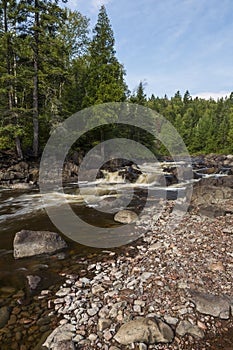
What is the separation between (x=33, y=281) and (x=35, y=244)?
1.43 m

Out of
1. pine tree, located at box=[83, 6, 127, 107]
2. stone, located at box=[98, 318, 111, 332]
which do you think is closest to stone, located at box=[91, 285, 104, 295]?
stone, located at box=[98, 318, 111, 332]

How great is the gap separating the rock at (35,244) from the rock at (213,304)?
3880mm

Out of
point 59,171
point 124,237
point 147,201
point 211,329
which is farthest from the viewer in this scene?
point 59,171

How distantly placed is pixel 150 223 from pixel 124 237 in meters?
1.60

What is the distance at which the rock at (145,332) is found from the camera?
9.77 ft

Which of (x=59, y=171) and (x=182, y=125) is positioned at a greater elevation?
(x=182, y=125)

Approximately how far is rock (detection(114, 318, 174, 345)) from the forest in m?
16.0

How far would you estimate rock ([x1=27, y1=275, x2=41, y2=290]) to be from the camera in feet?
14.6

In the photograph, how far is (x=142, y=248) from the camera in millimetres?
6047

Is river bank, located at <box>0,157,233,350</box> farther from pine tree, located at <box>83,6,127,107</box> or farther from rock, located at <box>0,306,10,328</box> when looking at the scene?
pine tree, located at <box>83,6,127,107</box>

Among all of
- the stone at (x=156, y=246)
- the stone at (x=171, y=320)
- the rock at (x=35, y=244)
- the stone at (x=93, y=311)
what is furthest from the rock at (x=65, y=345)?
the stone at (x=156, y=246)

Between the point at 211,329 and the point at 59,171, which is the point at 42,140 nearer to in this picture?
the point at 59,171

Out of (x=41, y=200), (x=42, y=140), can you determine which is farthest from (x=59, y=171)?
(x=41, y=200)

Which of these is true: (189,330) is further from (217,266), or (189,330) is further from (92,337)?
(217,266)
